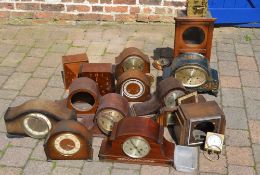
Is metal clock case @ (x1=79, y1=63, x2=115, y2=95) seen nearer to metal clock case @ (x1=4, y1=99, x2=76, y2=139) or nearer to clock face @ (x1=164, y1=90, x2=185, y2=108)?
metal clock case @ (x1=4, y1=99, x2=76, y2=139)

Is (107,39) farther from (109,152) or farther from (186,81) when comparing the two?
(109,152)

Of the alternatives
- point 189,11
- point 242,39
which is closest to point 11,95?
point 189,11

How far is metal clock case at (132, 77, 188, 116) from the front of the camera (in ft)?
17.7

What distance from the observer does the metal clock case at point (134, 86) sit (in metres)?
5.64

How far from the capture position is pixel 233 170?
4.77 m

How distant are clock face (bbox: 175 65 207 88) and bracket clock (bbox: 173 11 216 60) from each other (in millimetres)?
560

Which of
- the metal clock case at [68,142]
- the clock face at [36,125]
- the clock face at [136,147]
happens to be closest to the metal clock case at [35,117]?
the clock face at [36,125]

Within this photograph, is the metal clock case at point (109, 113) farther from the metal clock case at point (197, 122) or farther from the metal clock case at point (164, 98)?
the metal clock case at point (197, 122)

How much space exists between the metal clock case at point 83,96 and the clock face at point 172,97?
99 cm

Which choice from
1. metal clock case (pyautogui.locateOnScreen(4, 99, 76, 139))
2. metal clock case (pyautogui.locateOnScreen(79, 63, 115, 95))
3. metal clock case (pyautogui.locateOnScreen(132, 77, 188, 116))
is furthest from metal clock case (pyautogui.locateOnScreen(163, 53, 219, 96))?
metal clock case (pyautogui.locateOnScreen(4, 99, 76, 139))

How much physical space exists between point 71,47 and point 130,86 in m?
2.33

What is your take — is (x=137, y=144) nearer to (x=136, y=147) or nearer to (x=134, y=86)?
(x=136, y=147)

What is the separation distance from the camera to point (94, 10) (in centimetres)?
838

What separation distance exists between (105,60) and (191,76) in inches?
74.3
